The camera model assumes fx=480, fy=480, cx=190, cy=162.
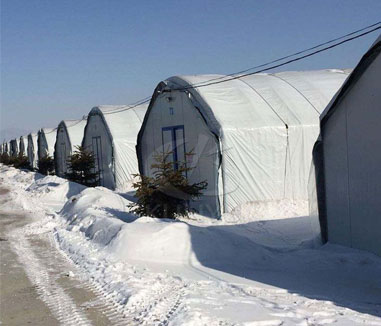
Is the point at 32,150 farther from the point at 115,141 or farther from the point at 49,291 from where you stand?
the point at 49,291

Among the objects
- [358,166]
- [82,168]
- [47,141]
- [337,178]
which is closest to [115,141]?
[82,168]

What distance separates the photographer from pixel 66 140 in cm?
3228

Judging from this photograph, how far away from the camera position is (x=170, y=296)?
621 cm

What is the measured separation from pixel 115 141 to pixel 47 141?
18.4 m

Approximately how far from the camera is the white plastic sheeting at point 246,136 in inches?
557

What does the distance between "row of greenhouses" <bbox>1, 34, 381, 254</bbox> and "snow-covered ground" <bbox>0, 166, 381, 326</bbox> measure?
1.11 metres

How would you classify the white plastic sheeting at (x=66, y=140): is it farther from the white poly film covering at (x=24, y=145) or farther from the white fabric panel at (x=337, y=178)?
the white fabric panel at (x=337, y=178)

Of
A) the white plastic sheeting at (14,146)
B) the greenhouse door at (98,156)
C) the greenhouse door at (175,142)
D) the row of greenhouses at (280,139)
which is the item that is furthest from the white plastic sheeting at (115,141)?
the white plastic sheeting at (14,146)

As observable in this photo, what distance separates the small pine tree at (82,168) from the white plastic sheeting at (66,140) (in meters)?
6.03

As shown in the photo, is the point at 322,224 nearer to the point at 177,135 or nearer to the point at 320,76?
the point at 177,135

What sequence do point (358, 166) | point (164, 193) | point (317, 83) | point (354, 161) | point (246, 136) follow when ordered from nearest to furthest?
point (358, 166)
point (354, 161)
point (164, 193)
point (246, 136)
point (317, 83)

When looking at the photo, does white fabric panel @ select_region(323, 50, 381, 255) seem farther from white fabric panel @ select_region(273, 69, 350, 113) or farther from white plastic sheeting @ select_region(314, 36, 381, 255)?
white fabric panel @ select_region(273, 69, 350, 113)

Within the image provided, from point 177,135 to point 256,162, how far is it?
3.54 m

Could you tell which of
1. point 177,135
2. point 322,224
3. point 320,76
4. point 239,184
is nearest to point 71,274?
point 322,224
